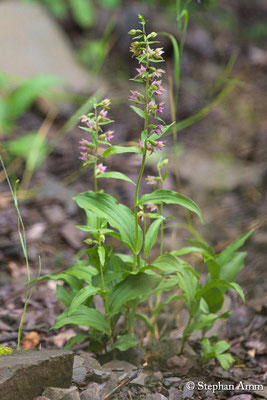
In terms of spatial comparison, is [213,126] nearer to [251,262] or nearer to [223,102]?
[223,102]

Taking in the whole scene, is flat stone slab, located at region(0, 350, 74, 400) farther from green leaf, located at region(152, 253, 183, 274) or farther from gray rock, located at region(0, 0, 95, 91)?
gray rock, located at region(0, 0, 95, 91)

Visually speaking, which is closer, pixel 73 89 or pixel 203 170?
pixel 203 170

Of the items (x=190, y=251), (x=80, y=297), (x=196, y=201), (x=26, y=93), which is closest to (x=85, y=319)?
(x=80, y=297)

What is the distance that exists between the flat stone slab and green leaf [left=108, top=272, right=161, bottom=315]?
264 millimetres

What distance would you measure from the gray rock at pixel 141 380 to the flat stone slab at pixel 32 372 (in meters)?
0.23

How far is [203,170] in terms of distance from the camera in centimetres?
398

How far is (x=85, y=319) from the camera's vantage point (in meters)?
1.94

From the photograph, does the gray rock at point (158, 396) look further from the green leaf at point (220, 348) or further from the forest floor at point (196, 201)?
the green leaf at point (220, 348)

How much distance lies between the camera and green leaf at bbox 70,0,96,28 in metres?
→ 5.92

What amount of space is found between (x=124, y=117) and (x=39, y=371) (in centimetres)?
326

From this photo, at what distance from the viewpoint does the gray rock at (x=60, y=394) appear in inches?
66.4

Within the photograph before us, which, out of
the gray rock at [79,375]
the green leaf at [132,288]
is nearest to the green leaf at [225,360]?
the green leaf at [132,288]

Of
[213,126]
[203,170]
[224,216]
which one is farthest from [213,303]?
[213,126]

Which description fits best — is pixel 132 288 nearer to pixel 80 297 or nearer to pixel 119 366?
pixel 80 297
